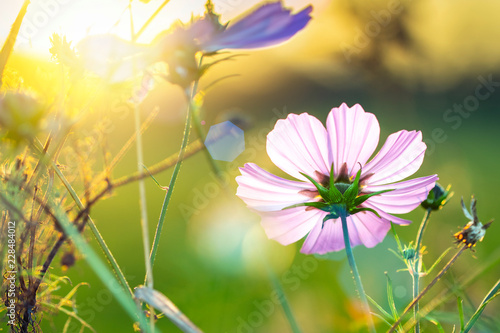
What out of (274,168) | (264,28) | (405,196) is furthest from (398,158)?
(274,168)

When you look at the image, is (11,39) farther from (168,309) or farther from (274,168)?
(274,168)

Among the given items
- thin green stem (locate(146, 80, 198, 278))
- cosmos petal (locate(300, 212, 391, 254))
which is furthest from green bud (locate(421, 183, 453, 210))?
thin green stem (locate(146, 80, 198, 278))

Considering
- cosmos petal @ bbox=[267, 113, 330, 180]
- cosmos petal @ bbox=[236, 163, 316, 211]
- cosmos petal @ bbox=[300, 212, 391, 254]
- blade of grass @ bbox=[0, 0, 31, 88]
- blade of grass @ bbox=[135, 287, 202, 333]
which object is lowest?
blade of grass @ bbox=[135, 287, 202, 333]

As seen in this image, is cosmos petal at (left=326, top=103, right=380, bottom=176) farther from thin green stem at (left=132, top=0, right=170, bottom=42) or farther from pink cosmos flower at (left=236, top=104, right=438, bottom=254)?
thin green stem at (left=132, top=0, right=170, bottom=42)

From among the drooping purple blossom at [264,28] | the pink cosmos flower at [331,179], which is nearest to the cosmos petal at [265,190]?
the pink cosmos flower at [331,179]

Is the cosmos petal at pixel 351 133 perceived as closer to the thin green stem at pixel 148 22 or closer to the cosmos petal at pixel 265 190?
the cosmos petal at pixel 265 190

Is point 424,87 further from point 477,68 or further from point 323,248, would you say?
point 323,248
